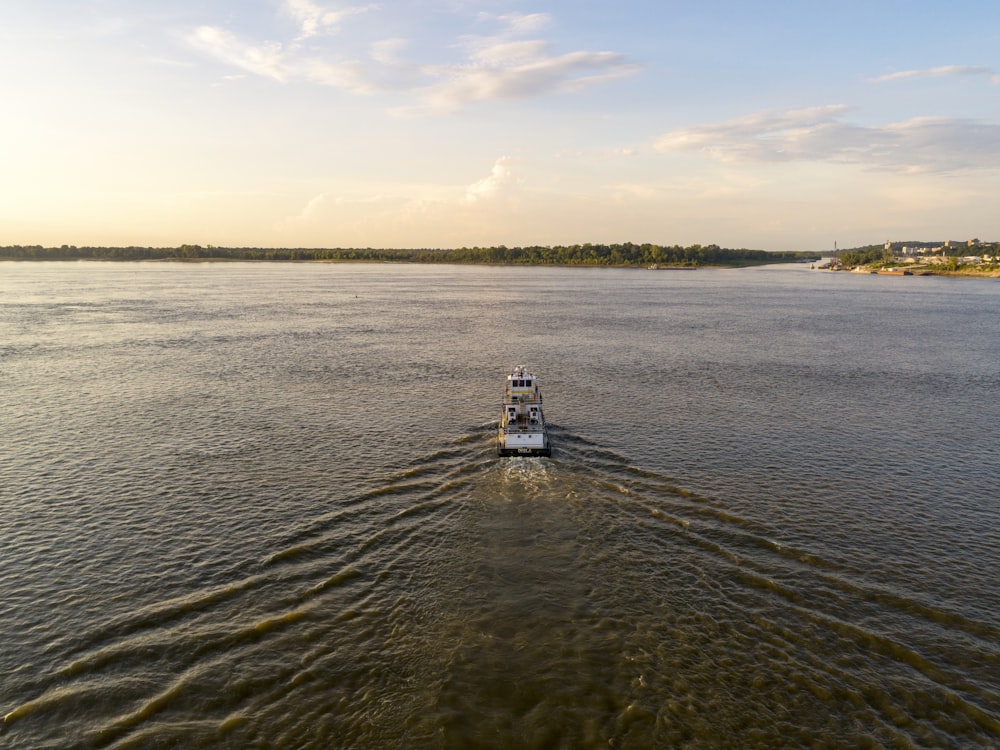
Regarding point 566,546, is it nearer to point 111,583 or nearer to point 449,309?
point 111,583

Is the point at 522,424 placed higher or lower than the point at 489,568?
higher

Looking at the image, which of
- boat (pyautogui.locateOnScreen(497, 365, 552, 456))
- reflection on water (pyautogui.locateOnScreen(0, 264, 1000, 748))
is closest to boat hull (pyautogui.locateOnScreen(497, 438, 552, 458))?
boat (pyautogui.locateOnScreen(497, 365, 552, 456))

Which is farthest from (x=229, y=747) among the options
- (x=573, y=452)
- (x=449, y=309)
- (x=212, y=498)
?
(x=449, y=309)

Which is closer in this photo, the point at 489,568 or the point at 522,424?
the point at 489,568

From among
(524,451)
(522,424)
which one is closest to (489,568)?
(524,451)

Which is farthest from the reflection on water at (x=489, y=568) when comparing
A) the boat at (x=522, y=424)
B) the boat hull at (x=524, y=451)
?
the boat at (x=522, y=424)

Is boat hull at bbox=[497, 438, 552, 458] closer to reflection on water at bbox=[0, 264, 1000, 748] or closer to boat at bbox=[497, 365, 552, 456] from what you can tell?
boat at bbox=[497, 365, 552, 456]

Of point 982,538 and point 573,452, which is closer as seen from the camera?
point 982,538

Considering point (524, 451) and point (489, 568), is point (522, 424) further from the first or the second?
point (489, 568)
